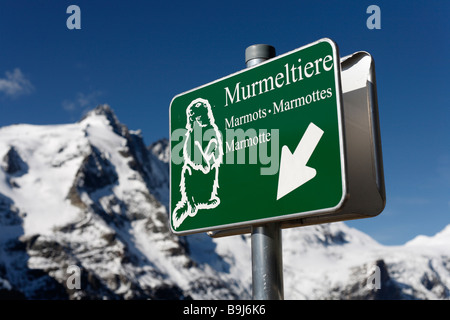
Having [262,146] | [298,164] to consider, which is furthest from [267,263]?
[262,146]

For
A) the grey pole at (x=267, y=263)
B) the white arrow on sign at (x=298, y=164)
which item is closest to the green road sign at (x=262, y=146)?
the white arrow on sign at (x=298, y=164)

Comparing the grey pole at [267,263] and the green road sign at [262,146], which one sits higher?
the green road sign at [262,146]

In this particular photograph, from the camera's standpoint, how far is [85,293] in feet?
577

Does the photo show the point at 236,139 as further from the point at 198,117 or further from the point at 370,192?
the point at 370,192

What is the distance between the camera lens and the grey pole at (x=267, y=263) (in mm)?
3775

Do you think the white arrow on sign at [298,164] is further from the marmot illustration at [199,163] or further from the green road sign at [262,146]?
the marmot illustration at [199,163]

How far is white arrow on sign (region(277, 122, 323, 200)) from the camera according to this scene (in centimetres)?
379

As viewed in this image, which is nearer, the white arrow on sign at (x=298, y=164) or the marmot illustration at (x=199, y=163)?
the white arrow on sign at (x=298, y=164)

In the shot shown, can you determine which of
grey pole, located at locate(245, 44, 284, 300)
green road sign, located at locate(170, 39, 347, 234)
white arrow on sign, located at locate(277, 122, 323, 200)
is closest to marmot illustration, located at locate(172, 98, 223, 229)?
green road sign, located at locate(170, 39, 347, 234)

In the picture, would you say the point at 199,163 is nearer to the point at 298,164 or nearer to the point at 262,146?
the point at 262,146

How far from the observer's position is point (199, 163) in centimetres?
457

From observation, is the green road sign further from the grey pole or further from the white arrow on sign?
the grey pole
